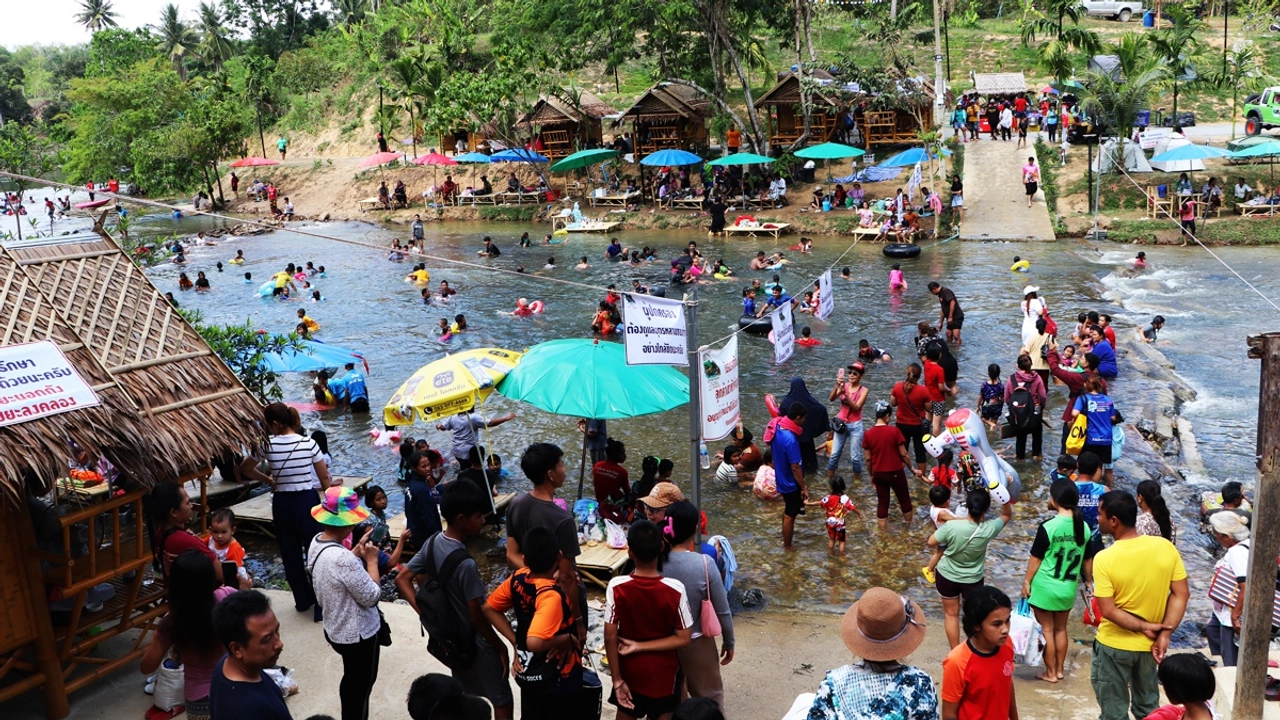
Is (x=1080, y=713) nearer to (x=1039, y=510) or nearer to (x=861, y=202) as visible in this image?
(x=1039, y=510)

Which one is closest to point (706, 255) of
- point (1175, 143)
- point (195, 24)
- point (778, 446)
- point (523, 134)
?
point (1175, 143)

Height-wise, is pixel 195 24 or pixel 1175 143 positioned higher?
pixel 195 24

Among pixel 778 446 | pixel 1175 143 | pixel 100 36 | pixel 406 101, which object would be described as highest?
pixel 100 36

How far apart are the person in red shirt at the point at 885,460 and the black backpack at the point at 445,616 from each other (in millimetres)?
5617

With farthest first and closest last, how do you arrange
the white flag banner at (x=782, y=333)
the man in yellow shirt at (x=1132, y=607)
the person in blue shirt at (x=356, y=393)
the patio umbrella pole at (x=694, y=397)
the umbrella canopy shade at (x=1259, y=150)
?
1. the umbrella canopy shade at (x=1259, y=150)
2. the person in blue shirt at (x=356, y=393)
3. the white flag banner at (x=782, y=333)
4. the patio umbrella pole at (x=694, y=397)
5. the man in yellow shirt at (x=1132, y=607)

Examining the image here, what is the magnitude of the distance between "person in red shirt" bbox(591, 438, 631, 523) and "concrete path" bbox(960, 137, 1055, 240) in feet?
69.0

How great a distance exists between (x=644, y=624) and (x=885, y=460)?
224 inches

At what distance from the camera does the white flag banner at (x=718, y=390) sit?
8219mm

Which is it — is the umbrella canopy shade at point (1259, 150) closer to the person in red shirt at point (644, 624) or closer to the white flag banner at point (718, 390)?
the white flag banner at point (718, 390)

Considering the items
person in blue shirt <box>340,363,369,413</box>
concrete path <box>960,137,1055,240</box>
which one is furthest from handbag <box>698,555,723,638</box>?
concrete path <box>960,137,1055,240</box>

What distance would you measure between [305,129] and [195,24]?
29373 mm

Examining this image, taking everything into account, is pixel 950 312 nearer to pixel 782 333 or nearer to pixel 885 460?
pixel 782 333

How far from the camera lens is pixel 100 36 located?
6631 cm

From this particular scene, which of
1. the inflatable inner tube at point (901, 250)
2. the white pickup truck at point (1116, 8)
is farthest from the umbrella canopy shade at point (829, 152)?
the white pickup truck at point (1116, 8)
